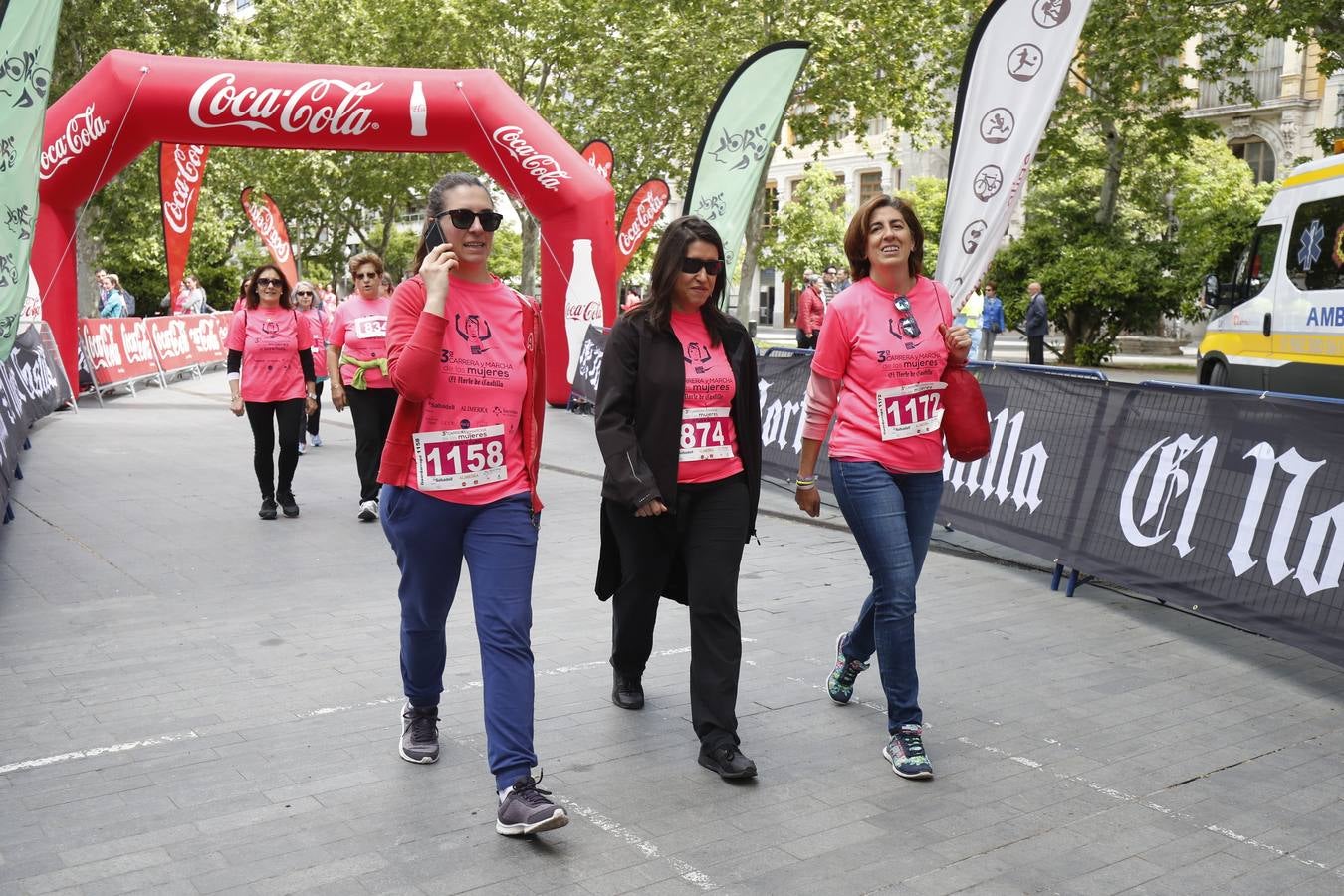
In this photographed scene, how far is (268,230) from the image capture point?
25.5 m

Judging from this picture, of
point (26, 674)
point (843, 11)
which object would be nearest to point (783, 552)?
point (26, 674)

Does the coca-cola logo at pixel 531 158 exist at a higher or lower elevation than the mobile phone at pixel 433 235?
higher

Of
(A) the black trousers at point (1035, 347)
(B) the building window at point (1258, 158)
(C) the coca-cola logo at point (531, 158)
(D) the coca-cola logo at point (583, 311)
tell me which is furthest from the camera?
(B) the building window at point (1258, 158)

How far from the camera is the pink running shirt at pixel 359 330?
9.02 m

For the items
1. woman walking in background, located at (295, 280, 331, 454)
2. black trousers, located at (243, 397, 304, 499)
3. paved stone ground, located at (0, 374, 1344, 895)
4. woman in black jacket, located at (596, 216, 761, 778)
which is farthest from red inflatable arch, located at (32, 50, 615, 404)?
woman in black jacket, located at (596, 216, 761, 778)

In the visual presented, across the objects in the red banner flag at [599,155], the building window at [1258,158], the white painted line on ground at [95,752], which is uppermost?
the building window at [1258,158]

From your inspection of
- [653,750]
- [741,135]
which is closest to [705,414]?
[653,750]

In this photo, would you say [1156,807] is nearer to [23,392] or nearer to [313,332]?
[313,332]

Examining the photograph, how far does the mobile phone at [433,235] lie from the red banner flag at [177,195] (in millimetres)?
18217

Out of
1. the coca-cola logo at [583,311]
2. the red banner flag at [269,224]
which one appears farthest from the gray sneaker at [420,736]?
the red banner flag at [269,224]

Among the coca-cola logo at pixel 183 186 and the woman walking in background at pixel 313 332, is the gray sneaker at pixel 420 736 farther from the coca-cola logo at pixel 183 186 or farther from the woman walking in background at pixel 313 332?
the coca-cola logo at pixel 183 186

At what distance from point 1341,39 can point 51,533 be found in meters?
17.7

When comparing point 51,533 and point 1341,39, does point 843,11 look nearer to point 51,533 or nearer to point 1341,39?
point 1341,39

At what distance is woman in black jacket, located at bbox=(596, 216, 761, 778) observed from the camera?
4434 millimetres
